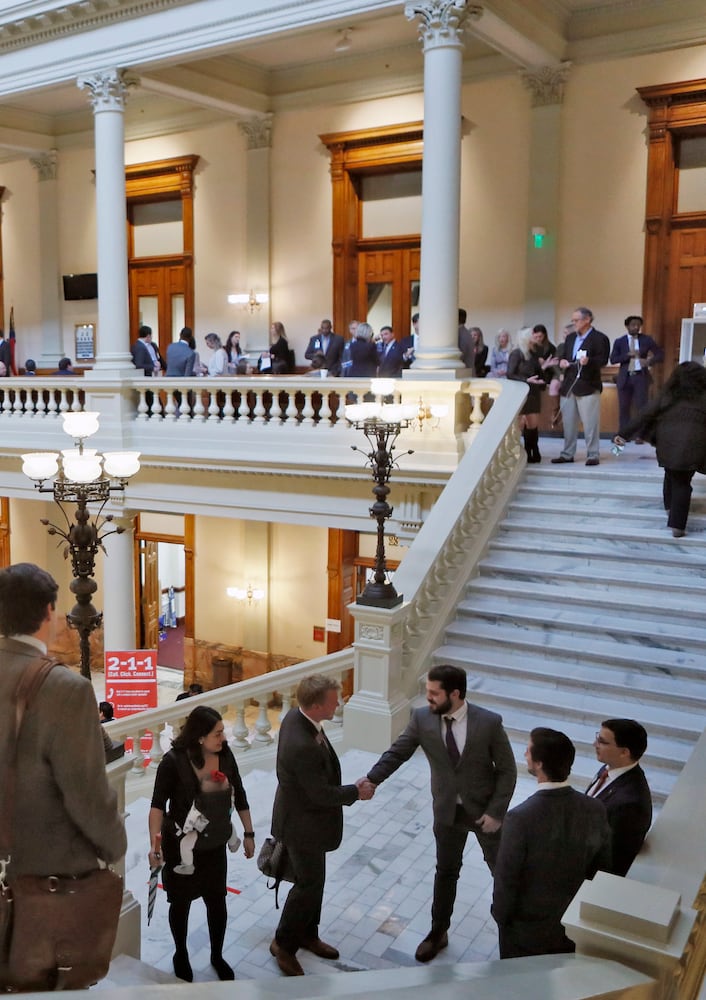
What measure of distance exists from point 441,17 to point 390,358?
12.7 feet

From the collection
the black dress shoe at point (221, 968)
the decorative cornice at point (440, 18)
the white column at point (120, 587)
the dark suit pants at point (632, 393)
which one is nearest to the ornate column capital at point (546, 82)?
the decorative cornice at point (440, 18)

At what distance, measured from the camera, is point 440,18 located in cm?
1029

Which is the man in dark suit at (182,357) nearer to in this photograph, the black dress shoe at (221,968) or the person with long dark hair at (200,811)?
the person with long dark hair at (200,811)

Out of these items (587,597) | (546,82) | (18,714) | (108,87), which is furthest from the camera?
(546,82)

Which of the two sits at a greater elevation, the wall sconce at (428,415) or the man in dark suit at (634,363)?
the man in dark suit at (634,363)

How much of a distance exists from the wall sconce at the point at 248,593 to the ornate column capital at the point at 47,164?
9320 millimetres

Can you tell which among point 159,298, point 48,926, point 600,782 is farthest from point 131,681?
point 159,298

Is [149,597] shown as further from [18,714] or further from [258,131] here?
[18,714]

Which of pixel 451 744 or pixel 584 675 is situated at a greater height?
pixel 451 744

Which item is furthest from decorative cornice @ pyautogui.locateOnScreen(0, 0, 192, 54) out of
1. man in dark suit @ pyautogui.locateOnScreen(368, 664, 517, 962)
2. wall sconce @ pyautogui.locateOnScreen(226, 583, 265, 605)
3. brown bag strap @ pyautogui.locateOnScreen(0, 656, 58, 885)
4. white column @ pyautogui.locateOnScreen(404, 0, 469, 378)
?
brown bag strap @ pyautogui.locateOnScreen(0, 656, 58, 885)

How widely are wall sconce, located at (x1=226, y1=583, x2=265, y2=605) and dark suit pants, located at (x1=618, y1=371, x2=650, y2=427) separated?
7.43 meters

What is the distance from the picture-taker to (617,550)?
8.52 m

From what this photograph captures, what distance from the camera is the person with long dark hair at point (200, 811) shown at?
418 cm

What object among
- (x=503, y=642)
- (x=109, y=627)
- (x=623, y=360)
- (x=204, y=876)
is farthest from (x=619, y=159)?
(x=204, y=876)
